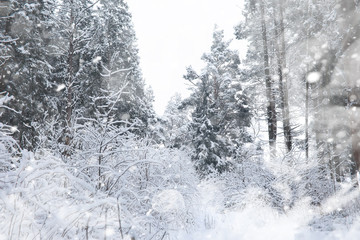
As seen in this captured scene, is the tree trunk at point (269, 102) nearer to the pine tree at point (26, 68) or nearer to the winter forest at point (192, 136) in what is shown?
the winter forest at point (192, 136)

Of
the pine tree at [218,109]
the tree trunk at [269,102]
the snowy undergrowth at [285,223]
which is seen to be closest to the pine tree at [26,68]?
the pine tree at [218,109]

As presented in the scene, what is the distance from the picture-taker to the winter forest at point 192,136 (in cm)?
246

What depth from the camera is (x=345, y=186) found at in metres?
8.05

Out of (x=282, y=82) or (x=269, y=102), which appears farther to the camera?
(x=269, y=102)

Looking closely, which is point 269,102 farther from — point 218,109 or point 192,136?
point 192,136

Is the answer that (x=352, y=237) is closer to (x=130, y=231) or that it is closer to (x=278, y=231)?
(x=278, y=231)

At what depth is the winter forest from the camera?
2.46 metres

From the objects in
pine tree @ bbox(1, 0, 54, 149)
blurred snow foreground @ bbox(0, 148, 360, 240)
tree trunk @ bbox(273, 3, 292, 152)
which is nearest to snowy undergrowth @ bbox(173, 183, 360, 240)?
blurred snow foreground @ bbox(0, 148, 360, 240)

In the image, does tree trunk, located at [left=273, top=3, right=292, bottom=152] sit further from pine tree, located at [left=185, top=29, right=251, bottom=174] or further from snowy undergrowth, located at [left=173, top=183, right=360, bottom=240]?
pine tree, located at [left=185, top=29, right=251, bottom=174]

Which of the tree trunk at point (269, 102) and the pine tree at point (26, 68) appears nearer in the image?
the tree trunk at point (269, 102)

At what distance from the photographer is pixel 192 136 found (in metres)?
19.2

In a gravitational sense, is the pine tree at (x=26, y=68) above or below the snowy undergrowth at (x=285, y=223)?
above

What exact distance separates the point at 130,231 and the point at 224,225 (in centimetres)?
394

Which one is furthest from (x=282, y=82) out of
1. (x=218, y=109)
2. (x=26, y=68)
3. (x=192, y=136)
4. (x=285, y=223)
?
(x=26, y=68)
